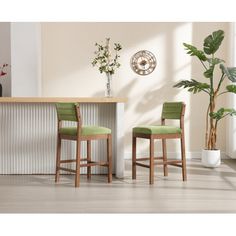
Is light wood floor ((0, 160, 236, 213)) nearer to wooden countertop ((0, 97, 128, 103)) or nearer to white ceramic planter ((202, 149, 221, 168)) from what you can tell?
white ceramic planter ((202, 149, 221, 168))

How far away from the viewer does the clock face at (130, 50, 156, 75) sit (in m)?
6.61

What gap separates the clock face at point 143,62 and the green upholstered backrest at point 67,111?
2.53 m

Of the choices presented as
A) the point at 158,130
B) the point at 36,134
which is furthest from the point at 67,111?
the point at 158,130

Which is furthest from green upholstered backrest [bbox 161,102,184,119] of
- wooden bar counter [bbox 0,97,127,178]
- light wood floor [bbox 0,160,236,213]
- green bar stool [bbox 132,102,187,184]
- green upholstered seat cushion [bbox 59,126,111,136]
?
green upholstered seat cushion [bbox 59,126,111,136]

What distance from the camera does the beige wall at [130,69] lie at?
6570mm

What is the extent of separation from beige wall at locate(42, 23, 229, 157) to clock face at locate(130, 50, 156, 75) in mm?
64

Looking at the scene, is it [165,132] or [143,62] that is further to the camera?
[143,62]

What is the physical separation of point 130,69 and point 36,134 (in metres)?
2.28

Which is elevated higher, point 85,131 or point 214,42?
point 214,42

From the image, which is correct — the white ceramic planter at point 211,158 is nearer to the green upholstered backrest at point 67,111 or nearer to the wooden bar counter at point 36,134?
the wooden bar counter at point 36,134

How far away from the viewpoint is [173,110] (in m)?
4.76

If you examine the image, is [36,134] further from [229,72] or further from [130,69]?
[229,72]

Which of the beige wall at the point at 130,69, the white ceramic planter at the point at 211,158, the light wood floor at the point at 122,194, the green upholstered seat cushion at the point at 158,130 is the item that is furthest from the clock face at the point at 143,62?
the green upholstered seat cushion at the point at 158,130
